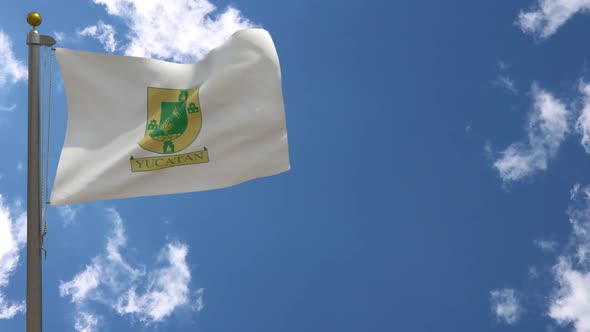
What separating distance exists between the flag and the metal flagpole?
34 cm

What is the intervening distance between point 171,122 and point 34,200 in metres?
1.98

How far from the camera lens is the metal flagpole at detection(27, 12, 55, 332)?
7887 mm

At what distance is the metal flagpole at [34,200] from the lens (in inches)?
311

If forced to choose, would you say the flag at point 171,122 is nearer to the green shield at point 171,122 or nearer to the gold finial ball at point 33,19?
the green shield at point 171,122

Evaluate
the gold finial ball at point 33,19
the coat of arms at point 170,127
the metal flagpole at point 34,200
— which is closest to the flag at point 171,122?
the coat of arms at point 170,127

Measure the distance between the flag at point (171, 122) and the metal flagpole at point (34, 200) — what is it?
337 mm

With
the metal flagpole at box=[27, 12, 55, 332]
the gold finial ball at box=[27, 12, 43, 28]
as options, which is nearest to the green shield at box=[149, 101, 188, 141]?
the metal flagpole at box=[27, 12, 55, 332]

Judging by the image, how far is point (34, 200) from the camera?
8.04 metres

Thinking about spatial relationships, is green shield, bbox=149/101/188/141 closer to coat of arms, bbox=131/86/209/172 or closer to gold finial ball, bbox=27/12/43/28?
coat of arms, bbox=131/86/209/172

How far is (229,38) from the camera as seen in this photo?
9539 millimetres

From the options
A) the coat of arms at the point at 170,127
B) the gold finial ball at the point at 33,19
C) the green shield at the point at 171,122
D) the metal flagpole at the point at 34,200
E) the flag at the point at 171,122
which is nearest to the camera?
the metal flagpole at the point at 34,200

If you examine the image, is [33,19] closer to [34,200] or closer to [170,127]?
[170,127]

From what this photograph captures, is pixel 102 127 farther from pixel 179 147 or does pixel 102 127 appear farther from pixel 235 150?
pixel 235 150

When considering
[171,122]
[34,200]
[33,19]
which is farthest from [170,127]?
[33,19]
